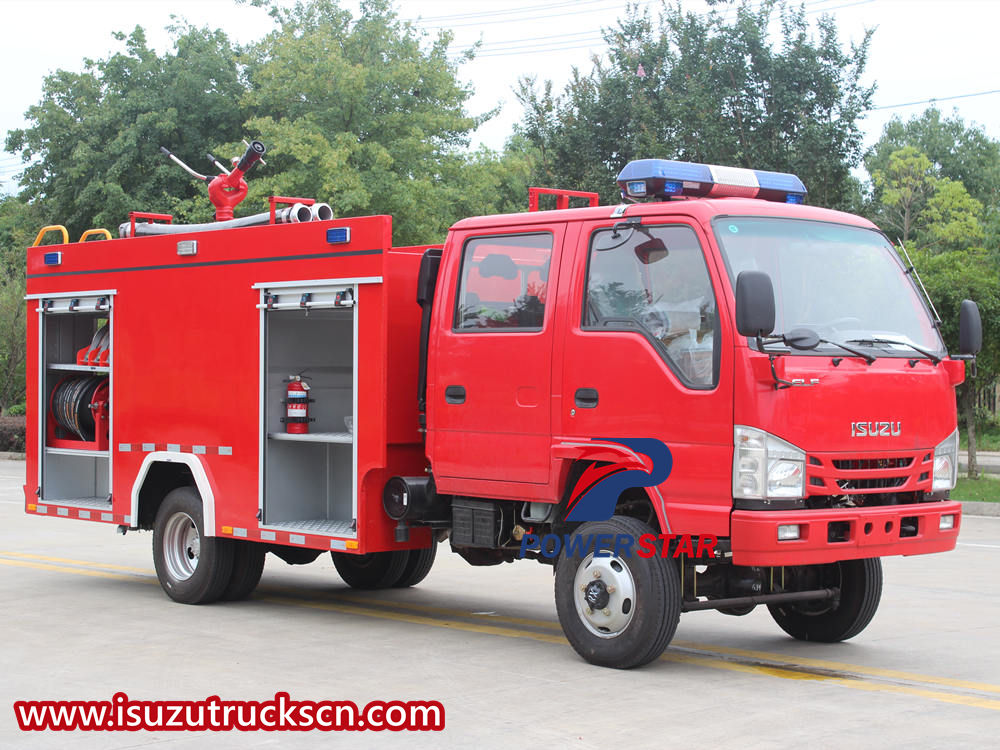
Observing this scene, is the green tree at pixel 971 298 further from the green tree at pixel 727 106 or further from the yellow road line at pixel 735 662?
the yellow road line at pixel 735 662

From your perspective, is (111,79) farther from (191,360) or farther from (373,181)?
(191,360)

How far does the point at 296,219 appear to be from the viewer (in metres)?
9.98

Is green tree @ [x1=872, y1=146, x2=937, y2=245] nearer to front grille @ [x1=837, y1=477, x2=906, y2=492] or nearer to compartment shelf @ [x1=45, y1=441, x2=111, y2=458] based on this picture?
compartment shelf @ [x1=45, y1=441, x2=111, y2=458]

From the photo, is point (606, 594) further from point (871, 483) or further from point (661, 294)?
point (661, 294)

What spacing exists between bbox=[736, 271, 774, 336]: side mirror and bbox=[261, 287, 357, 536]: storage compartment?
11.6ft

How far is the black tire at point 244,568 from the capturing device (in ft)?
33.9

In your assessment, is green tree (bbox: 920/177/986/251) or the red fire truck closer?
the red fire truck

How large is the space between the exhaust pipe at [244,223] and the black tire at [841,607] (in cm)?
451

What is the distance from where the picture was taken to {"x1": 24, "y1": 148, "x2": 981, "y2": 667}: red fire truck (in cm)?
722

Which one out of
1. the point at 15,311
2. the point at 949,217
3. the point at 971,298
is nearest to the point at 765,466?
the point at 971,298

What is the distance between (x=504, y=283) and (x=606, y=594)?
215 centimetres

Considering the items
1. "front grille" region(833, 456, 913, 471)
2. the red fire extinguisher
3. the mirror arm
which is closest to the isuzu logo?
"front grille" region(833, 456, 913, 471)

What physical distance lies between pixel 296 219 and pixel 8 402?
30678 mm

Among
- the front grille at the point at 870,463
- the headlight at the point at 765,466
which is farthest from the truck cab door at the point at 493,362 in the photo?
the front grille at the point at 870,463
